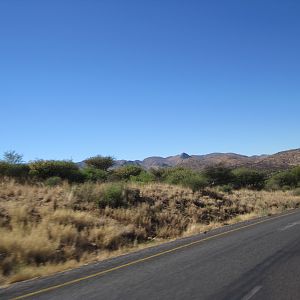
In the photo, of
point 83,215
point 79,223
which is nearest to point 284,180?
point 83,215

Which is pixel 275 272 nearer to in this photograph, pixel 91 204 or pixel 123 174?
pixel 91 204

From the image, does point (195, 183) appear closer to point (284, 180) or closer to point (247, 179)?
point (247, 179)

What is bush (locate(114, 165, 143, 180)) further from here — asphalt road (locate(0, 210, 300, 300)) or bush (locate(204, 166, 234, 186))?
asphalt road (locate(0, 210, 300, 300))

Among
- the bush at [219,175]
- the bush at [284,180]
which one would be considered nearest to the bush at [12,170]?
the bush at [219,175]

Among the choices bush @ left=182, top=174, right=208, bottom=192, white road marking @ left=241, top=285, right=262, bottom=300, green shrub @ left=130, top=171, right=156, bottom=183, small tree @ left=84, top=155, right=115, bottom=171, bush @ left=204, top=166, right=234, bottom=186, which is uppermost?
small tree @ left=84, top=155, right=115, bottom=171

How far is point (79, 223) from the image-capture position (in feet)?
63.6

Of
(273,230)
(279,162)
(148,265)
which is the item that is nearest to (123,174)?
(273,230)

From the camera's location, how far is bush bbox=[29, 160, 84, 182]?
37.9 m

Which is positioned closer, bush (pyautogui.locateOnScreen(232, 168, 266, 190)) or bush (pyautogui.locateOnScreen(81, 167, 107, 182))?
bush (pyautogui.locateOnScreen(81, 167, 107, 182))

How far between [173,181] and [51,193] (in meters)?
23.1

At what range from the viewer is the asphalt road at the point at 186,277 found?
8789 millimetres

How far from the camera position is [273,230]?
20109 millimetres

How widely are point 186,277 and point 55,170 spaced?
29510 mm

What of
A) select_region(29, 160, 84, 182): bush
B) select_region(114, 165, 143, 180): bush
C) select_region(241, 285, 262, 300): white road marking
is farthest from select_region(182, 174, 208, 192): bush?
select_region(241, 285, 262, 300): white road marking
